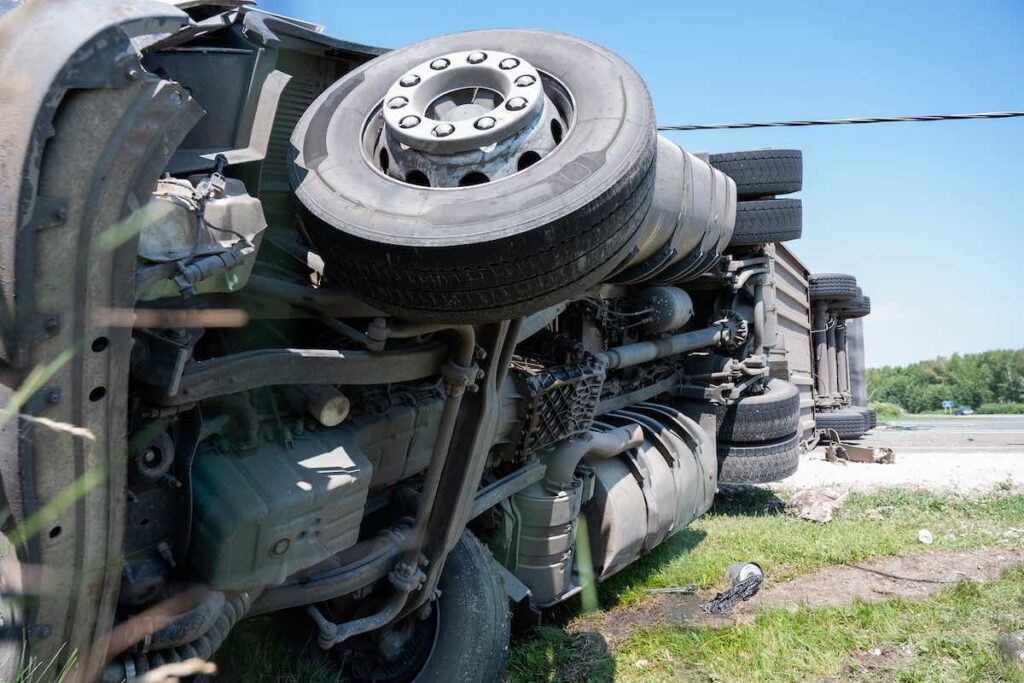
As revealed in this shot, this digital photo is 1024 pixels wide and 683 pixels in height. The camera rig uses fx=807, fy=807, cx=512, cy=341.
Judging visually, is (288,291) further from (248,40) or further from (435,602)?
(435,602)

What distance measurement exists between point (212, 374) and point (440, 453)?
890 millimetres

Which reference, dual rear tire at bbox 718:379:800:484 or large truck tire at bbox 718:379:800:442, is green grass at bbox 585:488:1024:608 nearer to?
dual rear tire at bbox 718:379:800:484

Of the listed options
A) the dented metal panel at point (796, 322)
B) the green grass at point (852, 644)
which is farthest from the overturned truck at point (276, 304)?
the dented metal panel at point (796, 322)

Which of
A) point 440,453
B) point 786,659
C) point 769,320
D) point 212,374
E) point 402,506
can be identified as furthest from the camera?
point 769,320

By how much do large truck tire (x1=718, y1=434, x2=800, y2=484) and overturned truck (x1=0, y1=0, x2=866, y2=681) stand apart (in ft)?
9.56

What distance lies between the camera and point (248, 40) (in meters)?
2.09

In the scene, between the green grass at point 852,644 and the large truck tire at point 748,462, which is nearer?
the green grass at point 852,644

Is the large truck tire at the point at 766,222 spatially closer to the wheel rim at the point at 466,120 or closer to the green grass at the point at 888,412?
the wheel rim at the point at 466,120

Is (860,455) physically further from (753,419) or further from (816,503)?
(753,419)

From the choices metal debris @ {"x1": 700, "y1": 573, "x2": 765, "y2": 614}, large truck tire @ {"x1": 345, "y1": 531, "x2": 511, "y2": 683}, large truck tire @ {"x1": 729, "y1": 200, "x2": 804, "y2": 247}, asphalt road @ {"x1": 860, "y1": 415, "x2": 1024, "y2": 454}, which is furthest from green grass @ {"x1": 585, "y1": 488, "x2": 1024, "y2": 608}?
asphalt road @ {"x1": 860, "y1": 415, "x2": 1024, "y2": 454}

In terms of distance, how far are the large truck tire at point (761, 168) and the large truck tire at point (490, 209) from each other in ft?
12.9

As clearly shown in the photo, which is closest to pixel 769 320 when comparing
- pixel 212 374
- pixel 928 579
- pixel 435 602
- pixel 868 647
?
pixel 928 579

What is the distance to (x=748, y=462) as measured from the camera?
19.6 feet

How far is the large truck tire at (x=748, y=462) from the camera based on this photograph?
19.6 ft
